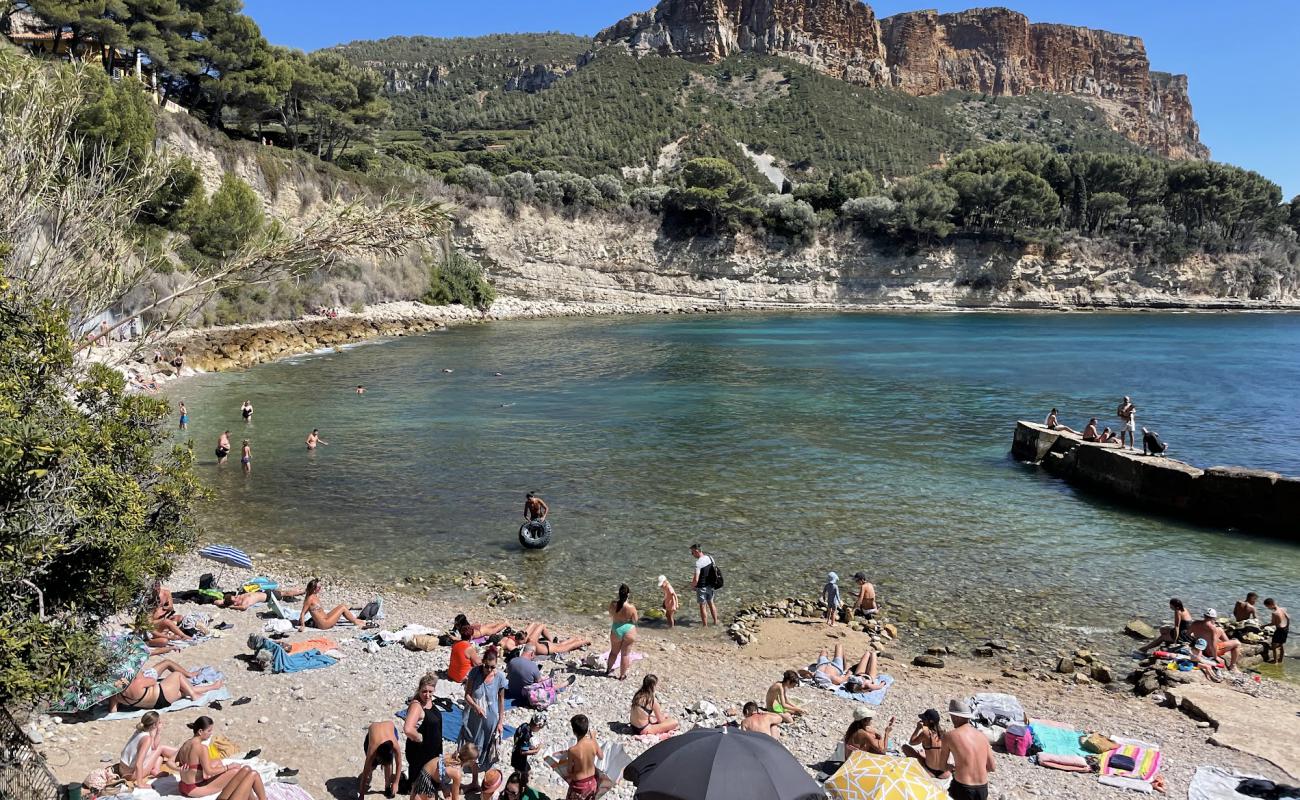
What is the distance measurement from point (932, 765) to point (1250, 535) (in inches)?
588

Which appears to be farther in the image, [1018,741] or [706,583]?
[706,583]

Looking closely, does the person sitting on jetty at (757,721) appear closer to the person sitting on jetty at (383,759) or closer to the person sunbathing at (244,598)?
the person sitting on jetty at (383,759)

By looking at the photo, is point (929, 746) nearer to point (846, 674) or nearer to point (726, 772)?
point (846, 674)

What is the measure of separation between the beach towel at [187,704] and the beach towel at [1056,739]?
32.4 ft

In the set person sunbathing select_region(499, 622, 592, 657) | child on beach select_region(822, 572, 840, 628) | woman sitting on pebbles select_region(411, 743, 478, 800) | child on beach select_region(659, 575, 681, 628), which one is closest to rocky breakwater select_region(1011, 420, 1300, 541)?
child on beach select_region(822, 572, 840, 628)

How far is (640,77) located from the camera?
491 ft

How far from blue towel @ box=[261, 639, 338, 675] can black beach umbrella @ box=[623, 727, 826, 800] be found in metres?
6.29

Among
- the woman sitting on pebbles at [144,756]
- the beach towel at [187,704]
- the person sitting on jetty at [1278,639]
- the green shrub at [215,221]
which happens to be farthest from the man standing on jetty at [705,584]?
the green shrub at [215,221]

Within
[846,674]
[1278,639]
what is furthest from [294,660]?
[1278,639]

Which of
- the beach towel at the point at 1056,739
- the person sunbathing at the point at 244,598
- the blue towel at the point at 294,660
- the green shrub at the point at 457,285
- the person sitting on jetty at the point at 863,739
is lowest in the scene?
the person sunbathing at the point at 244,598

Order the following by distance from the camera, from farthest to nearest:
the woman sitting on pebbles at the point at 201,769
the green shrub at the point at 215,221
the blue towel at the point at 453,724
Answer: the green shrub at the point at 215,221 → the blue towel at the point at 453,724 → the woman sitting on pebbles at the point at 201,769

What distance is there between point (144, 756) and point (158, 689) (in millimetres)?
1972

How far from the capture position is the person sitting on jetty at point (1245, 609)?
1363 cm

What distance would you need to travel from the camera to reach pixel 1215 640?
12.3 m
